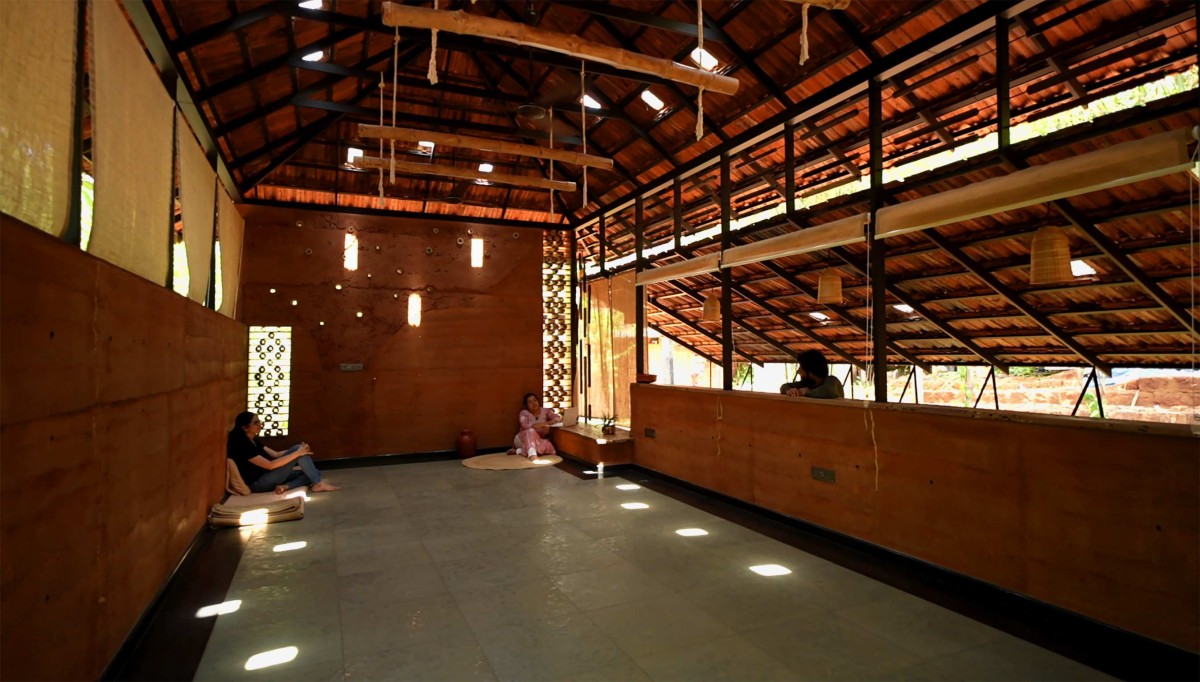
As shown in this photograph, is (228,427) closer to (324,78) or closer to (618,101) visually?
(324,78)

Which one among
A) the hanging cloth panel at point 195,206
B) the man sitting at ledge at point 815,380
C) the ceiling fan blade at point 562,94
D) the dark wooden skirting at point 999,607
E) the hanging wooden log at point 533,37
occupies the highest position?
the ceiling fan blade at point 562,94

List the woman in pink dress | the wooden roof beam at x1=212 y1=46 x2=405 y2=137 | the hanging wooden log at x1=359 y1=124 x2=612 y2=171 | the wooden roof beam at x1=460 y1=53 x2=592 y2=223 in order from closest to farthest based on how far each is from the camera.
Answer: the hanging wooden log at x1=359 y1=124 x2=612 y2=171
the wooden roof beam at x1=212 y1=46 x2=405 y2=137
the wooden roof beam at x1=460 y1=53 x2=592 y2=223
the woman in pink dress

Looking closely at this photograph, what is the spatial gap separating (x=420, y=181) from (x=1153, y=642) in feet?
29.2

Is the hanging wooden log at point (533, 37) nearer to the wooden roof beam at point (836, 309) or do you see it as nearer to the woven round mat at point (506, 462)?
the woven round mat at point (506, 462)

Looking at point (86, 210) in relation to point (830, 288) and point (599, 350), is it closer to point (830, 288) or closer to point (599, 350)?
point (599, 350)

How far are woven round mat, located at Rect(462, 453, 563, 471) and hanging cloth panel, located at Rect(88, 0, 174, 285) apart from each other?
15.3ft

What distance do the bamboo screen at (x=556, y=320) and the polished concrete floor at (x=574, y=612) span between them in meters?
4.60

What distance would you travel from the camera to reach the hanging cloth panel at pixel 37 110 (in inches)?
72.9

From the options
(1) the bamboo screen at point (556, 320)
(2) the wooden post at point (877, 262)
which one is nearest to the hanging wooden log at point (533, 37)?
(2) the wooden post at point (877, 262)

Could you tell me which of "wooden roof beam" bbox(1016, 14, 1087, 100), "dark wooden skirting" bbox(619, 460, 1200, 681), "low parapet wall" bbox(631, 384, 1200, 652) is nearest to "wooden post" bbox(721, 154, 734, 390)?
"low parapet wall" bbox(631, 384, 1200, 652)

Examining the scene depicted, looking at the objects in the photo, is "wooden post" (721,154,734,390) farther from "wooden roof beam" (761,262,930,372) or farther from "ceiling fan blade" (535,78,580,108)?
"wooden roof beam" (761,262,930,372)

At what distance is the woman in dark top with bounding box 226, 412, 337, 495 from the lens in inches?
219

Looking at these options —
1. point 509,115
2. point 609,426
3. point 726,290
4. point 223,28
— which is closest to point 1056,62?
point 726,290

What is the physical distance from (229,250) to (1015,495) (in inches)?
296
